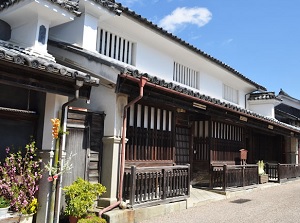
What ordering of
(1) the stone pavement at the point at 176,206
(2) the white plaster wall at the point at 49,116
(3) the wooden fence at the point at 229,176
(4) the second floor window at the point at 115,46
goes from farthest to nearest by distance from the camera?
(3) the wooden fence at the point at 229,176 → (4) the second floor window at the point at 115,46 → (1) the stone pavement at the point at 176,206 → (2) the white plaster wall at the point at 49,116

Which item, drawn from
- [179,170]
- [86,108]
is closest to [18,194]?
[86,108]

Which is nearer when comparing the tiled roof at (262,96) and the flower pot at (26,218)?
the flower pot at (26,218)

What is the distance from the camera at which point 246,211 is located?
9.83 meters

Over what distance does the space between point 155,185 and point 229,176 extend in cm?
482

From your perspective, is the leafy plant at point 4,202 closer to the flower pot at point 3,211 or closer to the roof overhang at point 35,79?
the flower pot at point 3,211

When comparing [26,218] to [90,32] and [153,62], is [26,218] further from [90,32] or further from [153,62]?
[153,62]

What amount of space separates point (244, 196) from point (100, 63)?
333 inches

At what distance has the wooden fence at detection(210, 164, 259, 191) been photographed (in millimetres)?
12500

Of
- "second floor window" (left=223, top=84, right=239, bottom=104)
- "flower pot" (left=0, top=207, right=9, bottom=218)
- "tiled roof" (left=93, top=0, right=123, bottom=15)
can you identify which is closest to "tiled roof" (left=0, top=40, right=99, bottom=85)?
"flower pot" (left=0, top=207, right=9, bottom=218)

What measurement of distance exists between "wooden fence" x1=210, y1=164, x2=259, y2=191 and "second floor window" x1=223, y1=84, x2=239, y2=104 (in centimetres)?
550

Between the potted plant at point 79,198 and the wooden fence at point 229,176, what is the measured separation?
6.62 m

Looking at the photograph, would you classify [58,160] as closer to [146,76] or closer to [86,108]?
[86,108]

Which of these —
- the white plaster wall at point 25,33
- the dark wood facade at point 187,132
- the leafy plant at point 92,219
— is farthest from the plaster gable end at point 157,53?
the leafy plant at point 92,219

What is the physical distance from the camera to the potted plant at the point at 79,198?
23.0ft
